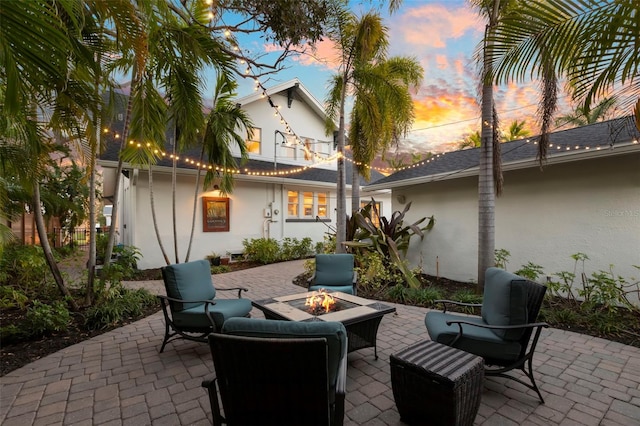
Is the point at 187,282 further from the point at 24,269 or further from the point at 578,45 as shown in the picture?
the point at 578,45

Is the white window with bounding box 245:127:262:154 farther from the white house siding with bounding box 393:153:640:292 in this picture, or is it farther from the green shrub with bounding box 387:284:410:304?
the green shrub with bounding box 387:284:410:304

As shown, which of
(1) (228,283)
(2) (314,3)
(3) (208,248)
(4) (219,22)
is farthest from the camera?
(3) (208,248)

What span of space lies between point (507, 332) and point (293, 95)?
1221cm

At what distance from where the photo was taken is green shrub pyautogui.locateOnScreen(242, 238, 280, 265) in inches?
404

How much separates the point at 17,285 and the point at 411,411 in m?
7.40

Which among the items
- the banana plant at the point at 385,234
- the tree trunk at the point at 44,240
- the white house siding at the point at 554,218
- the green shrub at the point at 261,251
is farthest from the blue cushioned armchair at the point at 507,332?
the green shrub at the point at 261,251

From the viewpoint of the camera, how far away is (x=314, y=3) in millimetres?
3932

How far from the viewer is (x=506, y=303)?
289cm

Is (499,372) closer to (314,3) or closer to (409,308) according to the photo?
(409,308)

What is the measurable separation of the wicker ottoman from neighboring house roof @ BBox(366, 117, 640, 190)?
4101 millimetres

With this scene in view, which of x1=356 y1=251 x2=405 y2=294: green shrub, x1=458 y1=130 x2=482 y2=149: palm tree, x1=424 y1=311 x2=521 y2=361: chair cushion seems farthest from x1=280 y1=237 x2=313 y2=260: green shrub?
x1=458 y1=130 x2=482 y2=149: palm tree

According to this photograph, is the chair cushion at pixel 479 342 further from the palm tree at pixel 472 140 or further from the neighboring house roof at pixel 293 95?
the palm tree at pixel 472 140

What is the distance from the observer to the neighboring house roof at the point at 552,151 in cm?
477

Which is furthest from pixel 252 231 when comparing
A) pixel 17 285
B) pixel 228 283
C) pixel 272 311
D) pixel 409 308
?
pixel 272 311
